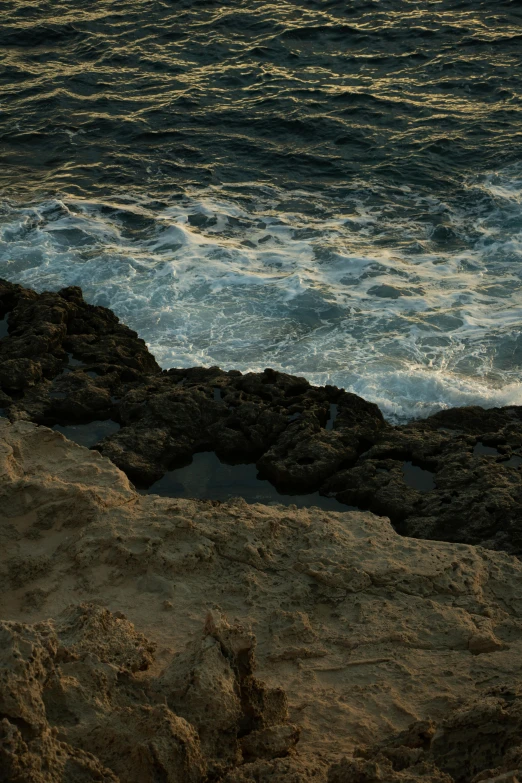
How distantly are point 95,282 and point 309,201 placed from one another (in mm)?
3673

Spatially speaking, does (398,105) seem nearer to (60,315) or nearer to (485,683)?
(60,315)

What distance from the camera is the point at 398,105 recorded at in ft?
50.9

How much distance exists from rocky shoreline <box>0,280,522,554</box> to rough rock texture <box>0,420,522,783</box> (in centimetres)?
80

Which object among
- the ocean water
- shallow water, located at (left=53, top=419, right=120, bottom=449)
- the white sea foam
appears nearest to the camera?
shallow water, located at (left=53, top=419, right=120, bottom=449)

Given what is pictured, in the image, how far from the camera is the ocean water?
9914 millimetres

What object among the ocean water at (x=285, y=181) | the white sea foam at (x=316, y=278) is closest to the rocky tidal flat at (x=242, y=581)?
the white sea foam at (x=316, y=278)

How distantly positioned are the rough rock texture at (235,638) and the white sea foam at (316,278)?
2996mm

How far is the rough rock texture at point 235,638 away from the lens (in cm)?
378

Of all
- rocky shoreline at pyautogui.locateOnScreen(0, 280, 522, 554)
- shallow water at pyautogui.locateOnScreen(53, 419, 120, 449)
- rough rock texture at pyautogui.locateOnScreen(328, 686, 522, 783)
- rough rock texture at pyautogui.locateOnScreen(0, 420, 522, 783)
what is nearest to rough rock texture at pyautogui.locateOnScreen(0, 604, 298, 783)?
rough rock texture at pyautogui.locateOnScreen(0, 420, 522, 783)

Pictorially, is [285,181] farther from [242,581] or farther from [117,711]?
[117,711]

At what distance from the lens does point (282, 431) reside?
783 centimetres

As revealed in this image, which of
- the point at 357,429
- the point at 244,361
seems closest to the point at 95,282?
the point at 244,361

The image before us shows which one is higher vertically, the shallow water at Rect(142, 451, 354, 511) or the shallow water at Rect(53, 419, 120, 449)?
the shallow water at Rect(53, 419, 120, 449)

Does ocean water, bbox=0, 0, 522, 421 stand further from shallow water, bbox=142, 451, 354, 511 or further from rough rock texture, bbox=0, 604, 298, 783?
rough rock texture, bbox=0, 604, 298, 783
